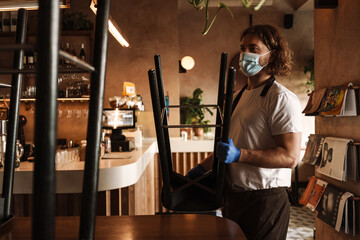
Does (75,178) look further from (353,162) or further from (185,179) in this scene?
(353,162)

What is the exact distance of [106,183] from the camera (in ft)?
8.09

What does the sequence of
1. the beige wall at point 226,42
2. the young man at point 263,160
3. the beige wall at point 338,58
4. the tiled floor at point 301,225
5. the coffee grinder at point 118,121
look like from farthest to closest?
the beige wall at point 226,42
the tiled floor at point 301,225
the coffee grinder at point 118,121
the beige wall at point 338,58
the young man at point 263,160

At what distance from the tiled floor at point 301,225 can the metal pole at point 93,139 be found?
4244mm

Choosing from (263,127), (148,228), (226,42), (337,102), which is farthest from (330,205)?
(226,42)

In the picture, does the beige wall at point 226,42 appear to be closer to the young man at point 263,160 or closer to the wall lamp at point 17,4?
the wall lamp at point 17,4

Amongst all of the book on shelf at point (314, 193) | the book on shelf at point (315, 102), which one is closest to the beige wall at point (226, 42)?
the book on shelf at point (315, 102)

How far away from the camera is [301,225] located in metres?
4.88

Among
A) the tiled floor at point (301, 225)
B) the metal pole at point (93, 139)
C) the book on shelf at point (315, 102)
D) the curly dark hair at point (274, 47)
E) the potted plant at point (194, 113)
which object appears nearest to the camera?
the metal pole at point (93, 139)

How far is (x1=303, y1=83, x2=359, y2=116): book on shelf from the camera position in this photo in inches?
90.8

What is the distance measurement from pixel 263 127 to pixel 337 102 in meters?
0.82

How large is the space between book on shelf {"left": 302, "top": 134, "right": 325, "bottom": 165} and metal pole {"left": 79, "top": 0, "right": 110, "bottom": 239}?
2.48m

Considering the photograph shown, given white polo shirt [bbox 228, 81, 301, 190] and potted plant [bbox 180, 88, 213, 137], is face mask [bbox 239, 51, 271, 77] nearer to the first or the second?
white polo shirt [bbox 228, 81, 301, 190]

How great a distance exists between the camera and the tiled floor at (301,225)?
173 inches

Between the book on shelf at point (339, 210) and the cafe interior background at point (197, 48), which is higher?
the cafe interior background at point (197, 48)
